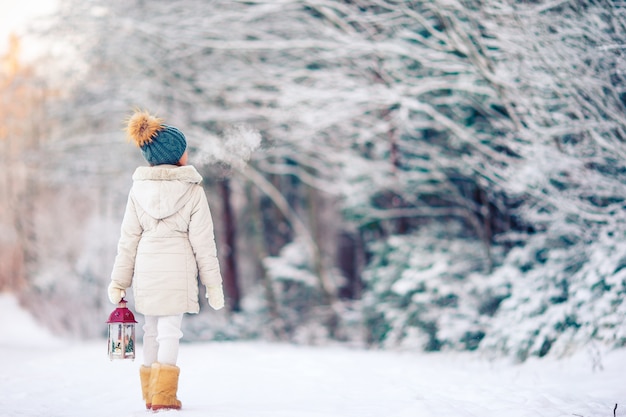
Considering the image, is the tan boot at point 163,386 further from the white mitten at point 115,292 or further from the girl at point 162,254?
the white mitten at point 115,292

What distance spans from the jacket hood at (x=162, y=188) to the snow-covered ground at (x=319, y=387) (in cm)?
115

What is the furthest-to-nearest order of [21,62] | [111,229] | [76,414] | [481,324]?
1. [21,62]
2. [111,229]
3. [481,324]
4. [76,414]

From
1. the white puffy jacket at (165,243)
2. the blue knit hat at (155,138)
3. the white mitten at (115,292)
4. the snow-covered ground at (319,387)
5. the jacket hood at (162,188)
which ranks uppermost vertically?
the blue knit hat at (155,138)

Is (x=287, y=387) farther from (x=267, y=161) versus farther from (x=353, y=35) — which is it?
(x=267, y=161)

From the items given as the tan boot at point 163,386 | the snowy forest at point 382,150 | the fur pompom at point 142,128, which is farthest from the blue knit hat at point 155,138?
the snowy forest at point 382,150

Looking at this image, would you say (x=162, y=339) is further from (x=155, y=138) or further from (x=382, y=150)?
(x=382, y=150)

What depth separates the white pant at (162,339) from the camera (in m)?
3.47

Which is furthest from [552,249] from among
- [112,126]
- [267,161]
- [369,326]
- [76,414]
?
[112,126]

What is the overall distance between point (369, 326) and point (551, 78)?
6.47 metres

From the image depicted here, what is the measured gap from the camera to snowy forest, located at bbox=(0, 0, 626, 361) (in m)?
5.76

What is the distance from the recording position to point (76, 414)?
12.3ft

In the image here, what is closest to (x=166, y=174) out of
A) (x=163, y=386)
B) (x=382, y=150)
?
(x=163, y=386)

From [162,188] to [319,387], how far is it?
1.96m

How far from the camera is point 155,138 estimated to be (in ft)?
11.7
